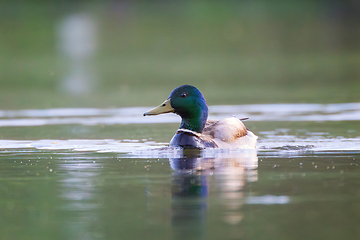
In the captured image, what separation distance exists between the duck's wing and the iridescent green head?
23cm

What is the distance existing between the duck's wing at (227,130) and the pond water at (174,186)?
0.48 m

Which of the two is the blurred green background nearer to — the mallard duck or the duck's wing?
the duck's wing

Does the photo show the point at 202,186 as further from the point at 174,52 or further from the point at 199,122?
the point at 174,52

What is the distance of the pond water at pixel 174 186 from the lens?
5586 millimetres

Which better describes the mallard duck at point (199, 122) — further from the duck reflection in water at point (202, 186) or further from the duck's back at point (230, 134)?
the duck reflection in water at point (202, 186)

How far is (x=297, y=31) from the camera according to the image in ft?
140

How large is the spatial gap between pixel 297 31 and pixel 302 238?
3876cm

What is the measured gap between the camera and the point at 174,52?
39.1m

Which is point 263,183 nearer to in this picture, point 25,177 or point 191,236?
point 191,236

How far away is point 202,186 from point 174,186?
321mm

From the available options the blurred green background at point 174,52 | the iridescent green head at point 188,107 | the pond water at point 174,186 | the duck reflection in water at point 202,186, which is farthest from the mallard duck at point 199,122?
the blurred green background at point 174,52

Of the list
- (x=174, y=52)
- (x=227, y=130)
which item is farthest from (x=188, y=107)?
(x=174, y=52)

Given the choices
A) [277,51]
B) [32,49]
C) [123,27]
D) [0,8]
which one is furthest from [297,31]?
[0,8]

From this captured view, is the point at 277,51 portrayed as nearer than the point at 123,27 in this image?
Yes
